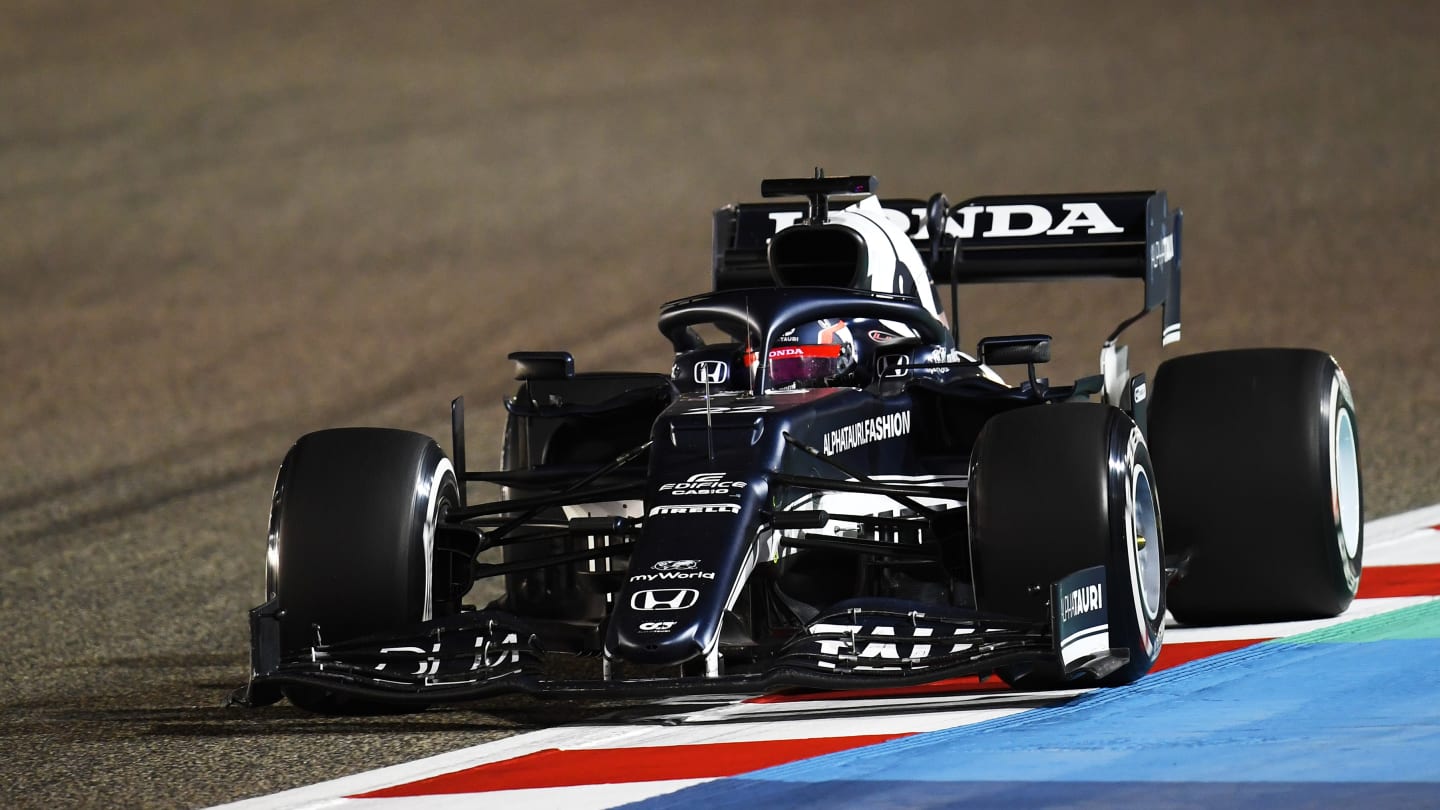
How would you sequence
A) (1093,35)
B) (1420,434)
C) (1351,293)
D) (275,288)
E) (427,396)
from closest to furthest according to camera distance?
(1420,434) → (427,396) → (1351,293) → (275,288) → (1093,35)

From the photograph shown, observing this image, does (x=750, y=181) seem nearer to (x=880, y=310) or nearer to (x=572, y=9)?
(x=572, y=9)

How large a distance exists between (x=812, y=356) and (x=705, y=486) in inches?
50.6

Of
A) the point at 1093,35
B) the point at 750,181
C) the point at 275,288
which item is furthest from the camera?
the point at 1093,35

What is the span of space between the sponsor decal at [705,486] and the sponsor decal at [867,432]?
0.52m

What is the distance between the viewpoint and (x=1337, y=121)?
2784 cm

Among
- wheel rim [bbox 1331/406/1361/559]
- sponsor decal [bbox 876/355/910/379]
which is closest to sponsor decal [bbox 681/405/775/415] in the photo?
sponsor decal [bbox 876/355/910/379]

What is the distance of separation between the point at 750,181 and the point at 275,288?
6062 millimetres

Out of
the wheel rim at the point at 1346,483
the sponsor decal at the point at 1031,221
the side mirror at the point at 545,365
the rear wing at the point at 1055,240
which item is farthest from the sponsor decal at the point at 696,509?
the sponsor decal at the point at 1031,221

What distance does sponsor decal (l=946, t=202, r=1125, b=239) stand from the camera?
1034cm

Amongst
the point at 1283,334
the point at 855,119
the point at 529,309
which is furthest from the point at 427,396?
the point at 855,119

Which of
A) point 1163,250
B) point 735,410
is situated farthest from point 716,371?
point 1163,250

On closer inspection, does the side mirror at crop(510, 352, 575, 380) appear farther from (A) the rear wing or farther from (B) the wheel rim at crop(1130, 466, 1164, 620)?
(B) the wheel rim at crop(1130, 466, 1164, 620)

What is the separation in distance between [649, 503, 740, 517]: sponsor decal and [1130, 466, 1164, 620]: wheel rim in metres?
1.33

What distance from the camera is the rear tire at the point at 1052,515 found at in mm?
7031
